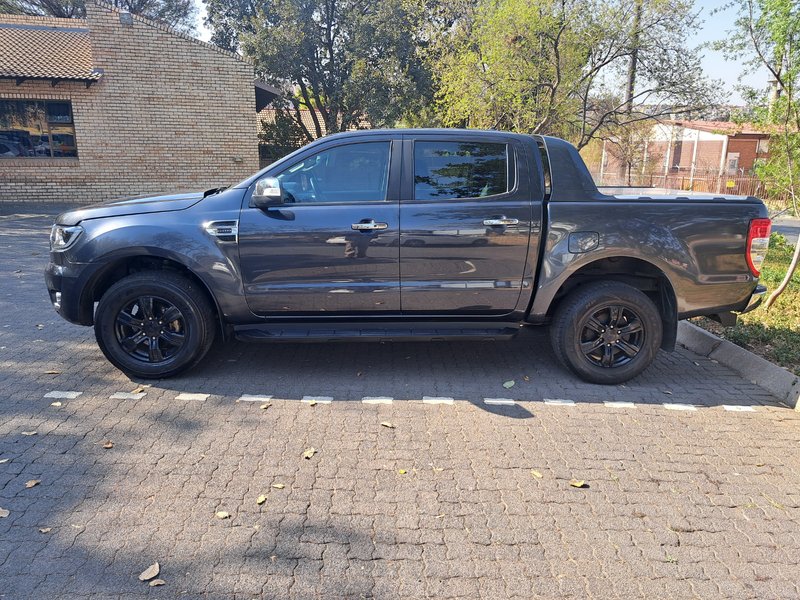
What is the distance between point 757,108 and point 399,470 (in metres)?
6.24

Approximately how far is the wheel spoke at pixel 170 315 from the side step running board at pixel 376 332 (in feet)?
1.53

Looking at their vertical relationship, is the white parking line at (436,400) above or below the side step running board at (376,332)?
below

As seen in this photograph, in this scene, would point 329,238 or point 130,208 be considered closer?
point 329,238

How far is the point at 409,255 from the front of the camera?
4.57 meters

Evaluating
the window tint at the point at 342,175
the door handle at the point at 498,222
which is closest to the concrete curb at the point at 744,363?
the door handle at the point at 498,222

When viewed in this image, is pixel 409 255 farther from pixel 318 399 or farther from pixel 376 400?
pixel 318 399

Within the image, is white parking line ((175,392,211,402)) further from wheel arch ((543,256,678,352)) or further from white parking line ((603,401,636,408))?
white parking line ((603,401,636,408))

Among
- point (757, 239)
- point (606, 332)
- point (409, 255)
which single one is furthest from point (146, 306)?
point (757, 239)

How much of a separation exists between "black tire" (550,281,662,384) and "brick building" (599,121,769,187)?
12674 millimetres

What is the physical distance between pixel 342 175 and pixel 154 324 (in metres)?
1.93

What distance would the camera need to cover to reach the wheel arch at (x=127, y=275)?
4.68 meters

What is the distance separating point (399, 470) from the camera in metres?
3.49

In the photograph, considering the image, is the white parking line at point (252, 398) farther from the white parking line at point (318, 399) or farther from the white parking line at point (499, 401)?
the white parking line at point (499, 401)

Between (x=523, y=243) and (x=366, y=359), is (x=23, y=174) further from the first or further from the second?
(x=523, y=243)
